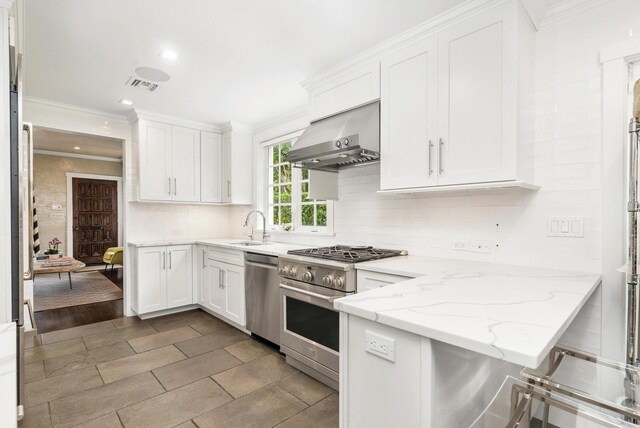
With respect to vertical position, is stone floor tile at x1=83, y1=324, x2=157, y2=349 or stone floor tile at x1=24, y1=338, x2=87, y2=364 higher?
stone floor tile at x1=24, y1=338, x2=87, y2=364

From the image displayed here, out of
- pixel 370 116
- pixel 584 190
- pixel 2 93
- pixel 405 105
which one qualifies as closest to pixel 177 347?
pixel 2 93

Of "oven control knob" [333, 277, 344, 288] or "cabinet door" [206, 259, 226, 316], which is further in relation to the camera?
"cabinet door" [206, 259, 226, 316]

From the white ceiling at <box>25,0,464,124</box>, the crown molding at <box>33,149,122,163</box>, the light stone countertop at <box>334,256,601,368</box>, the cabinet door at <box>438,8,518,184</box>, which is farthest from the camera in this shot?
the crown molding at <box>33,149,122,163</box>

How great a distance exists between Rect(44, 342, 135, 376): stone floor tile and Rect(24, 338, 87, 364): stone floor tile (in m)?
0.10

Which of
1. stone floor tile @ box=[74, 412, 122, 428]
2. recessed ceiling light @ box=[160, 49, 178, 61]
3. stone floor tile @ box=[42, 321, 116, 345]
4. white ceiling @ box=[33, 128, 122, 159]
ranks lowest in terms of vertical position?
stone floor tile @ box=[42, 321, 116, 345]

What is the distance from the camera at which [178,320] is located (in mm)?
3865

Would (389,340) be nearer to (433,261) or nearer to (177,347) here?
(433,261)

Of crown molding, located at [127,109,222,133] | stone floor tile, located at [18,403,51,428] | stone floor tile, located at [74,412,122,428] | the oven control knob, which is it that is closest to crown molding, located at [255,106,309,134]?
crown molding, located at [127,109,222,133]

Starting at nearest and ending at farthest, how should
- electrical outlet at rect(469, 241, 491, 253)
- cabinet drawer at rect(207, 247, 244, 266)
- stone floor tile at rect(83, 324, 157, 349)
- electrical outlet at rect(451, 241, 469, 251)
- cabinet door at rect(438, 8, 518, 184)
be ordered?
cabinet door at rect(438, 8, 518, 184) → electrical outlet at rect(469, 241, 491, 253) → electrical outlet at rect(451, 241, 469, 251) → stone floor tile at rect(83, 324, 157, 349) → cabinet drawer at rect(207, 247, 244, 266)

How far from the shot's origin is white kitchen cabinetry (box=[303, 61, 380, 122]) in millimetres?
2412

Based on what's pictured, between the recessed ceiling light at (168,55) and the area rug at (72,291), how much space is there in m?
3.89

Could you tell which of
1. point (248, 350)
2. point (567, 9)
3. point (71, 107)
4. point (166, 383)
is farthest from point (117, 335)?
point (567, 9)

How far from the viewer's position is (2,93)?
1578 mm

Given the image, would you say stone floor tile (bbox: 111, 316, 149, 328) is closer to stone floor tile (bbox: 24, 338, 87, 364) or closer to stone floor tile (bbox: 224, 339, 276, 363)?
stone floor tile (bbox: 24, 338, 87, 364)
